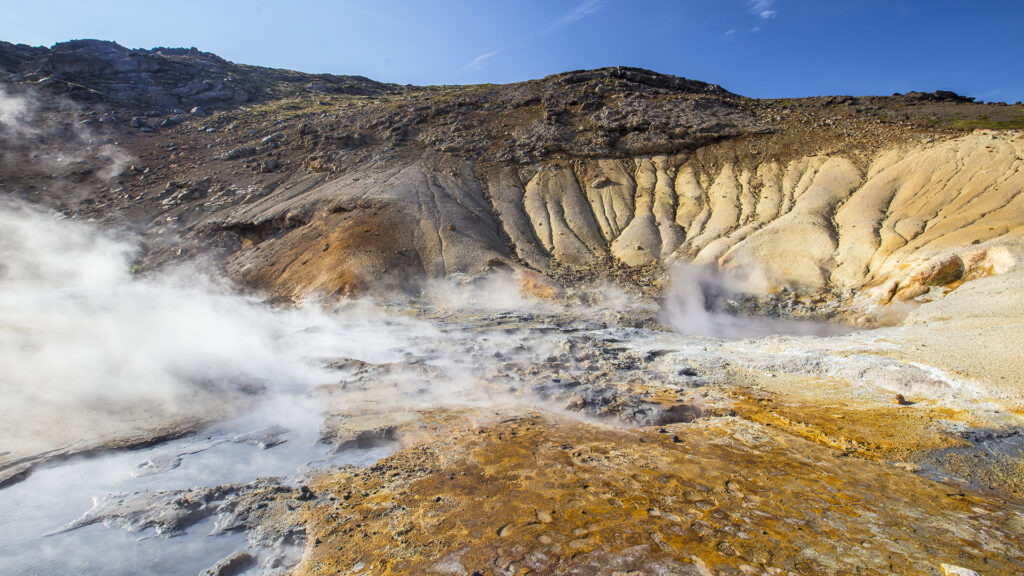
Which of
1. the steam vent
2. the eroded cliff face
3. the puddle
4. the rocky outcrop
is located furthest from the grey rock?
the rocky outcrop

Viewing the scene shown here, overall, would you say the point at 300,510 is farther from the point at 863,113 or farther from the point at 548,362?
the point at 863,113

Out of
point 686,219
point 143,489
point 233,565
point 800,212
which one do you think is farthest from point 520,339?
point 800,212

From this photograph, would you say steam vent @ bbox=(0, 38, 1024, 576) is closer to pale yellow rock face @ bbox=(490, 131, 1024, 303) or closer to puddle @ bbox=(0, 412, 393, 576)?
puddle @ bbox=(0, 412, 393, 576)

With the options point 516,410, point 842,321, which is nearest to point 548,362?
point 516,410

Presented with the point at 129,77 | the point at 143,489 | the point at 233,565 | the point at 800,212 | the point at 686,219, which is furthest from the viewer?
the point at 129,77

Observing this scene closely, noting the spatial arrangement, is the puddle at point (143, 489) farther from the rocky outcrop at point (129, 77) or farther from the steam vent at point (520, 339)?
the rocky outcrop at point (129, 77)

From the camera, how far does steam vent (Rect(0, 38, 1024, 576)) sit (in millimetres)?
4461

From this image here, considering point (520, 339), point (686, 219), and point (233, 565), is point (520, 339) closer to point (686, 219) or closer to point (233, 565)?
point (233, 565)

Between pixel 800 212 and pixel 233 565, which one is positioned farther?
pixel 800 212

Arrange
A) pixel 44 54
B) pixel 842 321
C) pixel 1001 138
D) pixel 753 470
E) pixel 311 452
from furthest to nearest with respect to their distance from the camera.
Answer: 1. pixel 44 54
2. pixel 1001 138
3. pixel 842 321
4. pixel 311 452
5. pixel 753 470

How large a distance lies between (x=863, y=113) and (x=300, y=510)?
104 ft

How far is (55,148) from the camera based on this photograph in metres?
26.9

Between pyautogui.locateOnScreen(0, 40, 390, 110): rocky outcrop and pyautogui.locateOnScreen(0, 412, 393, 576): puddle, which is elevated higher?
pyautogui.locateOnScreen(0, 40, 390, 110): rocky outcrop

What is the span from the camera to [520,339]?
11359 mm
